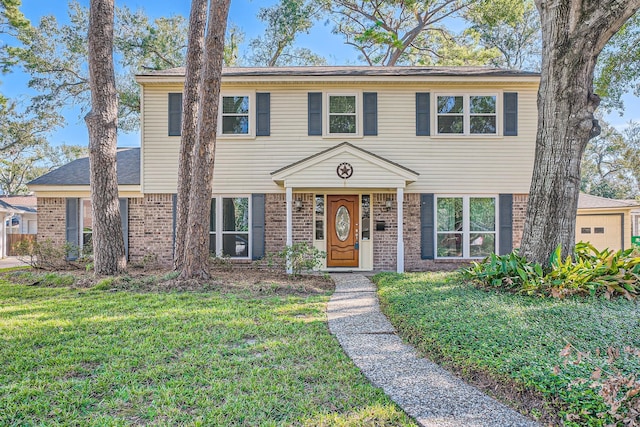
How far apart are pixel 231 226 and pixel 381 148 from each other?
491 cm

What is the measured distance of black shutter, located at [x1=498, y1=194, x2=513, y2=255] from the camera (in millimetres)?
10227

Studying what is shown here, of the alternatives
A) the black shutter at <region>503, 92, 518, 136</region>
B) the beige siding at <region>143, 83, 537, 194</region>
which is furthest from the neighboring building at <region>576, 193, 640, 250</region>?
the black shutter at <region>503, 92, 518, 136</region>

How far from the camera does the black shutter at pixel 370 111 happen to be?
10.4 m

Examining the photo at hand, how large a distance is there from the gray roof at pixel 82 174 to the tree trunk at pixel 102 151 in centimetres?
220

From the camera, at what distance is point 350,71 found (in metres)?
10.7

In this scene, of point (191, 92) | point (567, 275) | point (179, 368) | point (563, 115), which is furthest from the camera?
point (191, 92)

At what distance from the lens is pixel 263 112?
407 inches

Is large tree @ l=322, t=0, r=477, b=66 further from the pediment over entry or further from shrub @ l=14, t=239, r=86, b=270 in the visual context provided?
shrub @ l=14, t=239, r=86, b=270

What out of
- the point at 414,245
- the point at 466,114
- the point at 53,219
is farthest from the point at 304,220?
the point at 53,219

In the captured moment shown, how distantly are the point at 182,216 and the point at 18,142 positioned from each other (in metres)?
20.7

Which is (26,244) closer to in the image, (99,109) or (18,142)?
(99,109)

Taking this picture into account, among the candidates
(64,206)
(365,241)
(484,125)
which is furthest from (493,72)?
(64,206)

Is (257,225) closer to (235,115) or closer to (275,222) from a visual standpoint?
(275,222)

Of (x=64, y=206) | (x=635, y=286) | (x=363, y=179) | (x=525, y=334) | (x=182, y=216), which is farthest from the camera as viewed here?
(x=64, y=206)
